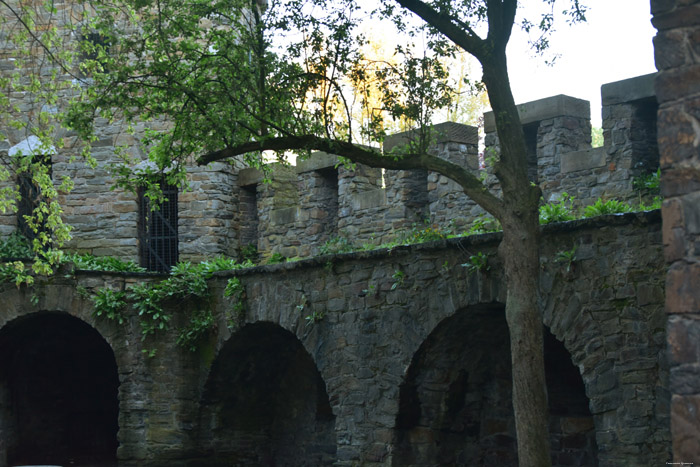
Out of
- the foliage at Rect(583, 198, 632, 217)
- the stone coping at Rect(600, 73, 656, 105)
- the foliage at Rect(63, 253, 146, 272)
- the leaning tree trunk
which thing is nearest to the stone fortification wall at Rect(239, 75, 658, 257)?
the stone coping at Rect(600, 73, 656, 105)

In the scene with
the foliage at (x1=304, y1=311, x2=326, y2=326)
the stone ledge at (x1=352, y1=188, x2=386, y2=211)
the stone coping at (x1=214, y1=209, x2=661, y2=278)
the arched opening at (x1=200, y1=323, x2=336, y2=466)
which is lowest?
the arched opening at (x1=200, y1=323, x2=336, y2=466)

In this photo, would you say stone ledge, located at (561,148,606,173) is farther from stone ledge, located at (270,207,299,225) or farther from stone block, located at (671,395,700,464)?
stone block, located at (671,395,700,464)

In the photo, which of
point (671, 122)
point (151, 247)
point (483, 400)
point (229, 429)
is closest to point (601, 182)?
point (483, 400)

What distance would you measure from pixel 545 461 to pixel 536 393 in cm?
51

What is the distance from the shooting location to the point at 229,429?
43.0ft

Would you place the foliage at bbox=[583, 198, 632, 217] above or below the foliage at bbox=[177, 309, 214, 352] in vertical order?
above

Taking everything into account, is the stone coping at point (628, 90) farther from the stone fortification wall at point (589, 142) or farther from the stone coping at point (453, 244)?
the stone coping at point (453, 244)

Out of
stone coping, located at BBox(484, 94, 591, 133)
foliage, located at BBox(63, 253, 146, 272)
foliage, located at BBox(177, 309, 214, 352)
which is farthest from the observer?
foliage, located at BBox(63, 253, 146, 272)

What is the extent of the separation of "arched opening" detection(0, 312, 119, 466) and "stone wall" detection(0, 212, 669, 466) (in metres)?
0.11

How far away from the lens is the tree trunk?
7133 mm

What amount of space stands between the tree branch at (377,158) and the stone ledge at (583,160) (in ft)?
6.77

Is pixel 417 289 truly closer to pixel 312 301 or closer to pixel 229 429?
pixel 312 301

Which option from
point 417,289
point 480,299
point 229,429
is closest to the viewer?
point 480,299

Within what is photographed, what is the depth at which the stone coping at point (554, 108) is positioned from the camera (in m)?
10.2
